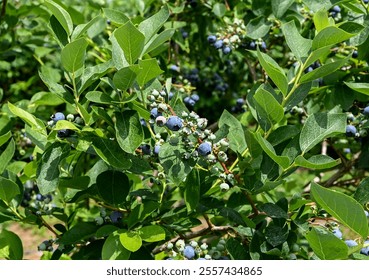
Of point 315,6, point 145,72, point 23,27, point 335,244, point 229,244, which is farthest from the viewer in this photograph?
point 23,27

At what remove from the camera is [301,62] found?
4.42ft

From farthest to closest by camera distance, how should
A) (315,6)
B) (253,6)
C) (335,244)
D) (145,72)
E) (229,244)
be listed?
(253,6) < (315,6) < (229,244) < (145,72) < (335,244)

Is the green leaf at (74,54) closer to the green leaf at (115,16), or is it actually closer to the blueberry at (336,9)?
the green leaf at (115,16)

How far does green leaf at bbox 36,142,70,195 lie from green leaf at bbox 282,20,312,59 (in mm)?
571

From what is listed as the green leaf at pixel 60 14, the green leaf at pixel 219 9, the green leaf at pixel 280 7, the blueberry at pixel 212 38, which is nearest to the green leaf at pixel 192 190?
the green leaf at pixel 60 14

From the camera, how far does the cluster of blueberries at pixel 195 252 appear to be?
1.37 meters

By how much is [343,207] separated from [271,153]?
20 cm

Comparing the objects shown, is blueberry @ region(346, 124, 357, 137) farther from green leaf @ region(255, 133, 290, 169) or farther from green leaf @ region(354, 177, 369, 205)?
green leaf @ region(255, 133, 290, 169)

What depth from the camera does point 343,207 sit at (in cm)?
112

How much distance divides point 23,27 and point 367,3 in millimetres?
1575

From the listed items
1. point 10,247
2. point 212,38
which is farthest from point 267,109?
point 212,38

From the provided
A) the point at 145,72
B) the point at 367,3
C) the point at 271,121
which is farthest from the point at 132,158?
the point at 367,3

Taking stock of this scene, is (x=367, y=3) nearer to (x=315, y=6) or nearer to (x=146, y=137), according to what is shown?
(x=315, y=6)

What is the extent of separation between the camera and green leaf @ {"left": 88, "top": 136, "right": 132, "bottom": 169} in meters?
1.31
